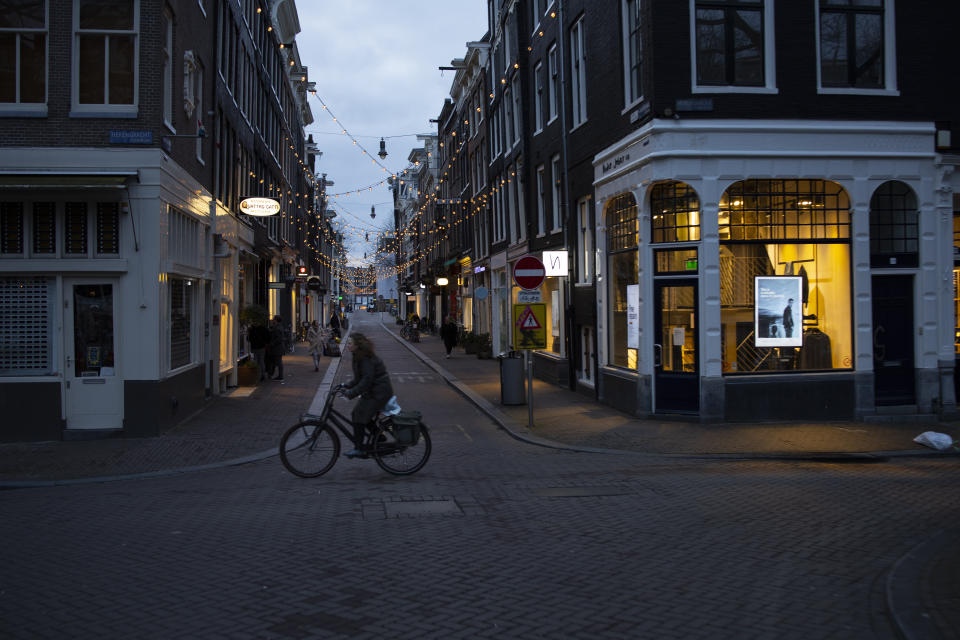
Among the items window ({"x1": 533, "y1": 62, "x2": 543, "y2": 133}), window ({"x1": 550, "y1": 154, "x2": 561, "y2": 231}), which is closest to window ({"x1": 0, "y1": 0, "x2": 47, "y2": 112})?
window ({"x1": 550, "y1": 154, "x2": 561, "y2": 231})

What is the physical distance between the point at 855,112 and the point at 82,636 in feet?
47.8

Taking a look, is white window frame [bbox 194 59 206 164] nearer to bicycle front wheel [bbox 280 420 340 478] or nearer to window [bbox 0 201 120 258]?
window [bbox 0 201 120 258]

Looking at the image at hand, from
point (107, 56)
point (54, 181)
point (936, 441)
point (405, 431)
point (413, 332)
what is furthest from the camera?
point (413, 332)

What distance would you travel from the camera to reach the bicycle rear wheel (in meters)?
10.2

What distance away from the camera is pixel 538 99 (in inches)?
944

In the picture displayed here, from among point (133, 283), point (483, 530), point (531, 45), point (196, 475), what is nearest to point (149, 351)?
point (133, 283)

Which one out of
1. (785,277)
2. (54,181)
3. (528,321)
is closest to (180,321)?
(54,181)

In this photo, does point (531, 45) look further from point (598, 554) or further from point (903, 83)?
point (598, 554)

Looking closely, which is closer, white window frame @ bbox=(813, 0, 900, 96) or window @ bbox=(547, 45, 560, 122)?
white window frame @ bbox=(813, 0, 900, 96)

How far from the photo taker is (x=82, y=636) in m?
4.95

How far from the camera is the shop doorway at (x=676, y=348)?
14127 millimetres

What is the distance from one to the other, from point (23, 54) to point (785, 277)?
1353 cm

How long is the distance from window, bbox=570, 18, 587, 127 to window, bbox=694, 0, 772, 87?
485 centimetres

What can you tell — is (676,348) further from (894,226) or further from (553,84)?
(553,84)
